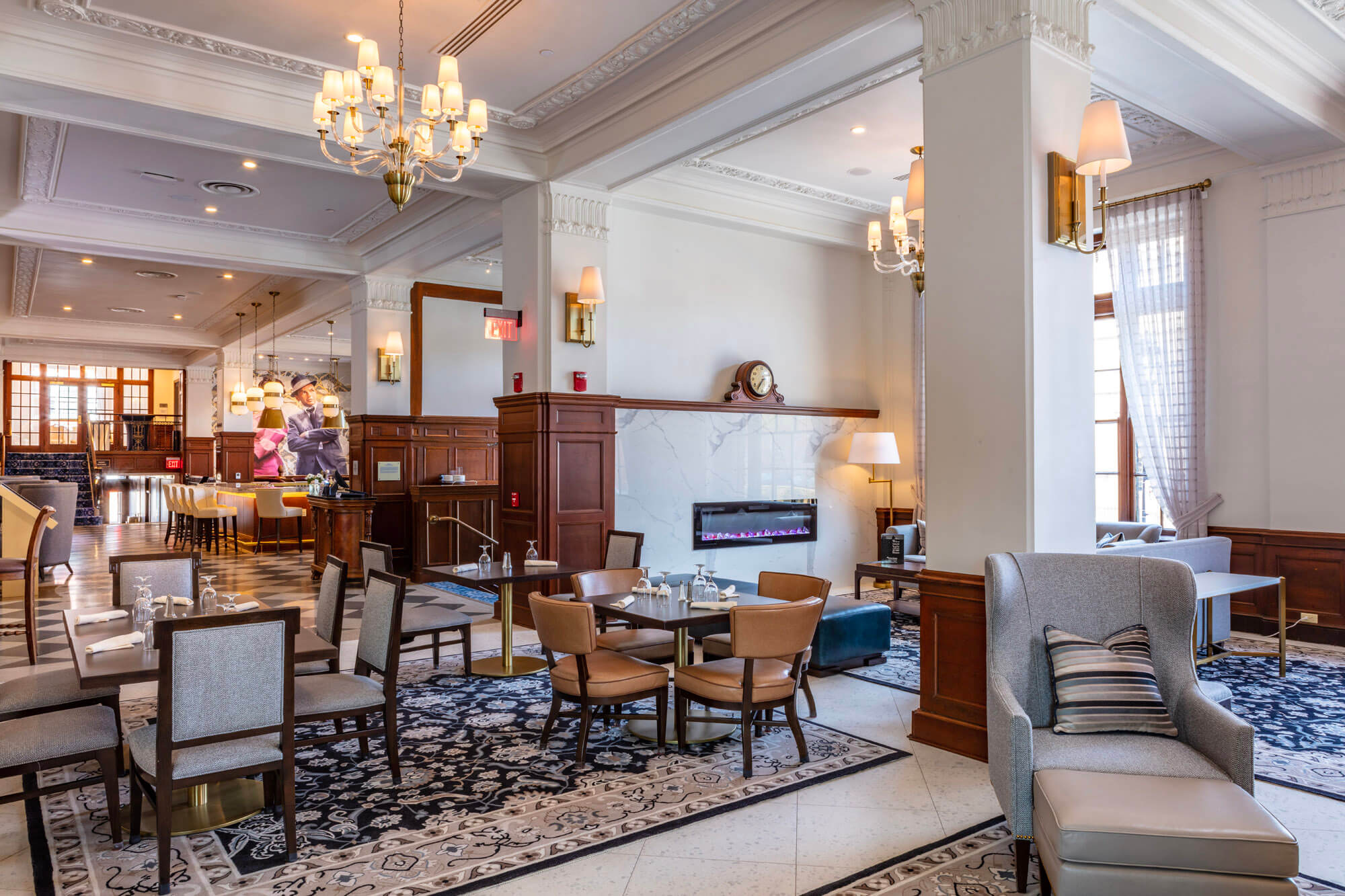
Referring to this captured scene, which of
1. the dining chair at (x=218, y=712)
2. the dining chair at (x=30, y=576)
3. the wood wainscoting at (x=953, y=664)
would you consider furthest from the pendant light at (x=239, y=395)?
the wood wainscoting at (x=953, y=664)

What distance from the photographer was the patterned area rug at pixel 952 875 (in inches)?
111

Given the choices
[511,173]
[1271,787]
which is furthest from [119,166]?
[1271,787]

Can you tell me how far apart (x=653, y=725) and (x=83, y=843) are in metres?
2.50

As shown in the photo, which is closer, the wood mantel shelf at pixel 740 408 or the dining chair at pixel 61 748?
the dining chair at pixel 61 748

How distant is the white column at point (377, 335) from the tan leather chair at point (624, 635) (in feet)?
20.2

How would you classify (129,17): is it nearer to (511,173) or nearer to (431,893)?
(511,173)

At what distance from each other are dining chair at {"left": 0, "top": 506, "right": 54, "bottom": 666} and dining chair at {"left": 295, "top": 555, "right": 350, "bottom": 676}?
10.6 feet

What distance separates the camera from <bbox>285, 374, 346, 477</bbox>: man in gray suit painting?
1795cm

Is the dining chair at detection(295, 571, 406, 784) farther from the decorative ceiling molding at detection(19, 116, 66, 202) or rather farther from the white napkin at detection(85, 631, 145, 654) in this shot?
the decorative ceiling molding at detection(19, 116, 66, 202)

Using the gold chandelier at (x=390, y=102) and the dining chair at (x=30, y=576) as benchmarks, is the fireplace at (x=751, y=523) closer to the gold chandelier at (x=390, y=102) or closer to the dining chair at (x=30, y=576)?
the gold chandelier at (x=390, y=102)

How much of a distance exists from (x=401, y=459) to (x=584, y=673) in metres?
7.12

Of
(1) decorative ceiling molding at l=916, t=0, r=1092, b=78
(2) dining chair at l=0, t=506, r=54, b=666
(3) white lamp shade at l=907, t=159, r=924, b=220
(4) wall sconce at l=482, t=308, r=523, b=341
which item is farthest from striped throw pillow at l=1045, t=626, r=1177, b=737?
(2) dining chair at l=0, t=506, r=54, b=666

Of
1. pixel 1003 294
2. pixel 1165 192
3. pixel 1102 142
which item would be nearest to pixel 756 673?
pixel 1003 294

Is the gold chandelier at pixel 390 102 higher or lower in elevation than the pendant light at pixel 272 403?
higher
